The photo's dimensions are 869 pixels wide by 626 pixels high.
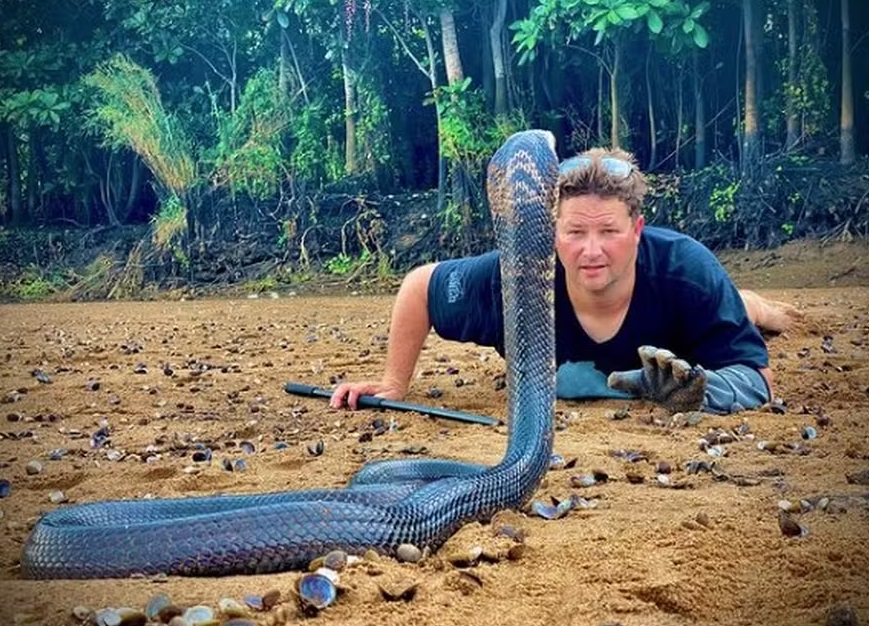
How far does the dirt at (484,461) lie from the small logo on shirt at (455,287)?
0.43 m

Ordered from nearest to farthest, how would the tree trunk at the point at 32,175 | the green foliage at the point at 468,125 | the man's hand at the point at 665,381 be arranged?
1. the man's hand at the point at 665,381
2. the green foliage at the point at 468,125
3. the tree trunk at the point at 32,175

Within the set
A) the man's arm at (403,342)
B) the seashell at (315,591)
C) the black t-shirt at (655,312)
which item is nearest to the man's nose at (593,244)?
the black t-shirt at (655,312)

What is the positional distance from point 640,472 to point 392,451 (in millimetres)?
831

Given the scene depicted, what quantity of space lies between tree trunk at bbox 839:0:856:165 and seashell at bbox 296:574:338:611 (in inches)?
394

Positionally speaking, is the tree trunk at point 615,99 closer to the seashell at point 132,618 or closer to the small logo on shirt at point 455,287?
the small logo on shirt at point 455,287

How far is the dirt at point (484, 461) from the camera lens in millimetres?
1974

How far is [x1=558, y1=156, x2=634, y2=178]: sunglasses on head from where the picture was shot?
162 inches

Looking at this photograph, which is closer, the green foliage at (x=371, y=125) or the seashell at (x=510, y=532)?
the seashell at (x=510, y=532)

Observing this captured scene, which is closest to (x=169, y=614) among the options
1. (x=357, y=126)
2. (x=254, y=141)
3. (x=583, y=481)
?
(x=583, y=481)

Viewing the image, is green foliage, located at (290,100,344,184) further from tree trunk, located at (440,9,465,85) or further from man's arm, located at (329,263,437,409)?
Result: man's arm, located at (329,263,437,409)

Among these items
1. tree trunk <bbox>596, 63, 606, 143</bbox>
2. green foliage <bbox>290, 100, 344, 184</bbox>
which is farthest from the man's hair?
green foliage <bbox>290, 100, 344, 184</bbox>

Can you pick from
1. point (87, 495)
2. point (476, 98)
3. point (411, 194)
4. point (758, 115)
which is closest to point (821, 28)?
point (758, 115)

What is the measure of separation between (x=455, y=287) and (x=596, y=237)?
60cm

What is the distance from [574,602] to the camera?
77.1 inches
